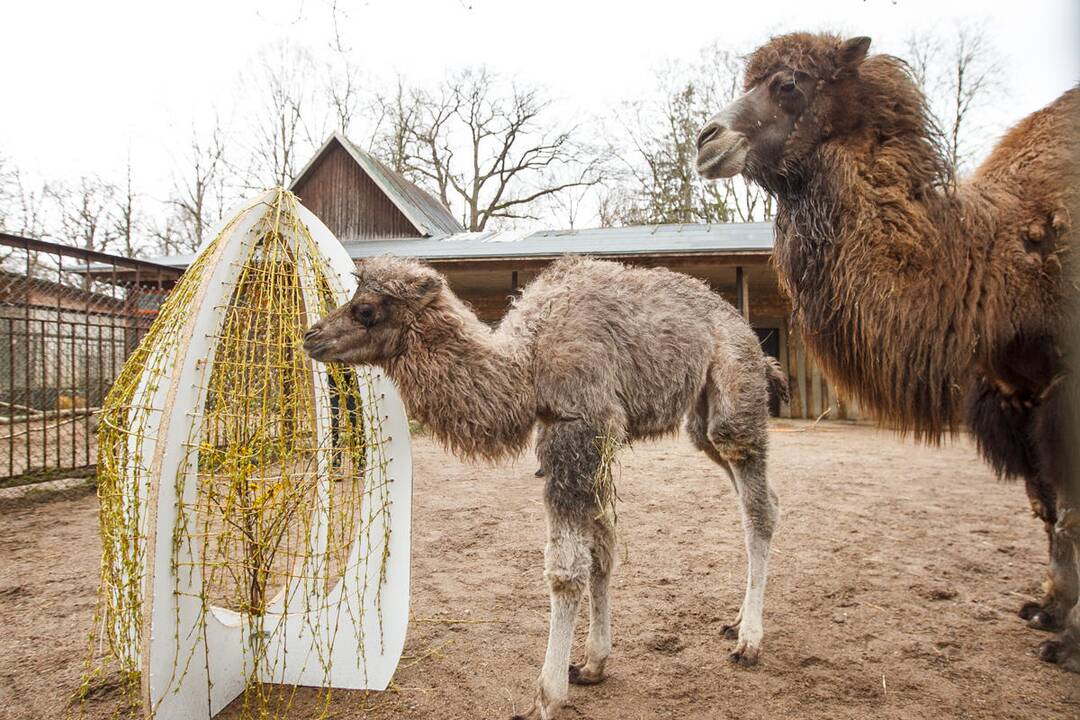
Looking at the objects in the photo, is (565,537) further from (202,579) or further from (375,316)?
(202,579)

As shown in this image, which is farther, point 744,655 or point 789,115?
point 744,655

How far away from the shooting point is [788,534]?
16.7 ft

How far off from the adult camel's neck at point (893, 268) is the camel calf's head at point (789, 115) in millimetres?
95

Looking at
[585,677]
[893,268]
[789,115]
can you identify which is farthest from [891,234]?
[585,677]

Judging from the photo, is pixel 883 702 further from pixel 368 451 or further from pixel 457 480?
pixel 457 480

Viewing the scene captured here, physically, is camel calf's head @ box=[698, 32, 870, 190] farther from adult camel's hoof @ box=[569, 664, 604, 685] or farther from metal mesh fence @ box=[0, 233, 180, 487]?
metal mesh fence @ box=[0, 233, 180, 487]

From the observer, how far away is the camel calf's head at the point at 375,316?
8.08ft

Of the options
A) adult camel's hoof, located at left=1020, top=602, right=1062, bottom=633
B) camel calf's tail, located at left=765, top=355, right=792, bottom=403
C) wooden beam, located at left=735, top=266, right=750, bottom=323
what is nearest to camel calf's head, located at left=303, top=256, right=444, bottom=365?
camel calf's tail, located at left=765, top=355, right=792, bottom=403

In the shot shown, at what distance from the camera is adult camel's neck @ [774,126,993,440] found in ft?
7.36

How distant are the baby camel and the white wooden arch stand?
27 centimetres

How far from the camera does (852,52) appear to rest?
2.35 metres

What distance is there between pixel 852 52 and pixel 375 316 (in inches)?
80.0

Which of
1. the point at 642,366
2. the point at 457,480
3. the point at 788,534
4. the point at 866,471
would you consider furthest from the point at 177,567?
the point at 866,471

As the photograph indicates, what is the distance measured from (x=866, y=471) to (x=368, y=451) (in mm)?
7089
